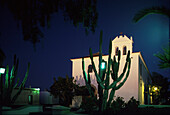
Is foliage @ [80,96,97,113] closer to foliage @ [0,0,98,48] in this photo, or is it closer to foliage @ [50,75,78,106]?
foliage @ [0,0,98,48]

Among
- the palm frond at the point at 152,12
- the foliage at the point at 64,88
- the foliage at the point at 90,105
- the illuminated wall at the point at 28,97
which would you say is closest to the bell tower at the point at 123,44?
the foliage at the point at 64,88

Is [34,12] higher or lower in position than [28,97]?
higher

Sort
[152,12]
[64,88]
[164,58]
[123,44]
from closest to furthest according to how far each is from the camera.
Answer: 1. [164,58]
2. [152,12]
3. [64,88]
4. [123,44]

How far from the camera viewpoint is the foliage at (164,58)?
4820 mm

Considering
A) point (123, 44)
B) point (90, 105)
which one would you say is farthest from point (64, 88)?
point (90, 105)

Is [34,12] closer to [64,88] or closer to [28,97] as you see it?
[64,88]

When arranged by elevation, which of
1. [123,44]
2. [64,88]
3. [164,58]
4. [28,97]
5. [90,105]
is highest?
[123,44]

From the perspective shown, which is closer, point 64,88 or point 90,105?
point 90,105

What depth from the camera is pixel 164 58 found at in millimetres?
4957

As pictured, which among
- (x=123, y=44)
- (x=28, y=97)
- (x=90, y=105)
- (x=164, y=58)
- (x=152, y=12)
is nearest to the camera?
(x=164, y=58)

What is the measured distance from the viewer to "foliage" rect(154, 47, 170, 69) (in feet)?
15.8

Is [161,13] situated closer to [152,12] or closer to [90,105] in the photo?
[152,12]

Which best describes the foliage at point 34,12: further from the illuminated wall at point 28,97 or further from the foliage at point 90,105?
the illuminated wall at point 28,97

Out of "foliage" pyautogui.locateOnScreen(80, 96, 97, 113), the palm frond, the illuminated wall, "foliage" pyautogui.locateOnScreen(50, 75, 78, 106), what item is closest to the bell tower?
"foliage" pyautogui.locateOnScreen(50, 75, 78, 106)
